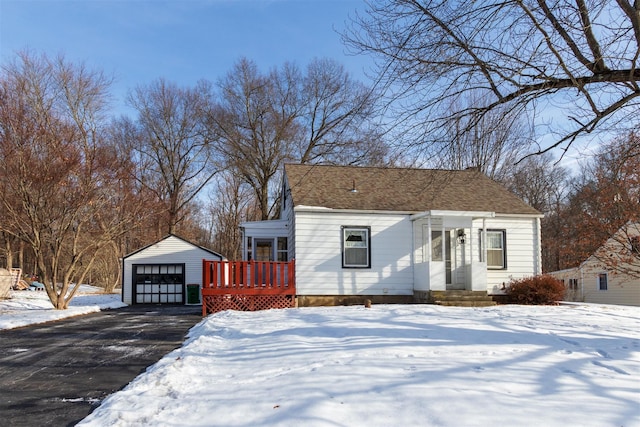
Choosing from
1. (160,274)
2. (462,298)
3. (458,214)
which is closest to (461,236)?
(458,214)

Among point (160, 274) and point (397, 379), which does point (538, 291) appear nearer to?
point (397, 379)

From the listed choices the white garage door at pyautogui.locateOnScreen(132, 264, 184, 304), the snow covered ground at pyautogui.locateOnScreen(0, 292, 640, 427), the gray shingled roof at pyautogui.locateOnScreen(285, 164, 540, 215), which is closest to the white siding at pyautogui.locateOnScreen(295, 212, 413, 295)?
the gray shingled roof at pyautogui.locateOnScreen(285, 164, 540, 215)

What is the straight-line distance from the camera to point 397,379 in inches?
208

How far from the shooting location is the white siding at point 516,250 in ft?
53.5

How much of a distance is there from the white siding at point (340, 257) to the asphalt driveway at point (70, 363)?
164 inches

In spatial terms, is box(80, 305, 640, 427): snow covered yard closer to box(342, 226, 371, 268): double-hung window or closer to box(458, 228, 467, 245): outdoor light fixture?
box(342, 226, 371, 268): double-hung window

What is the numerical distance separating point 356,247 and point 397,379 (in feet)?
34.0

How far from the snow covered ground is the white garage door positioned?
15.6 metres

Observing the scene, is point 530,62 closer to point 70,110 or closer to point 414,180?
point 414,180

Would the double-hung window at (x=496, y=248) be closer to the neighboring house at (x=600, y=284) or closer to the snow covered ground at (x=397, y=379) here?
the snow covered ground at (x=397, y=379)

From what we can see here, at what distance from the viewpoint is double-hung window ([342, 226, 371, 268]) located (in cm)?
1549

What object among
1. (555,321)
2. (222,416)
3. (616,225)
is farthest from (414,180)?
(222,416)

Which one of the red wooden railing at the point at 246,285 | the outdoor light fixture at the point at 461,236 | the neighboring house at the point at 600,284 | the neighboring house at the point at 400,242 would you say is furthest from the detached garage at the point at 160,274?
the neighboring house at the point at 600,284

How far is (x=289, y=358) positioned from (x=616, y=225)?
52.4ft
